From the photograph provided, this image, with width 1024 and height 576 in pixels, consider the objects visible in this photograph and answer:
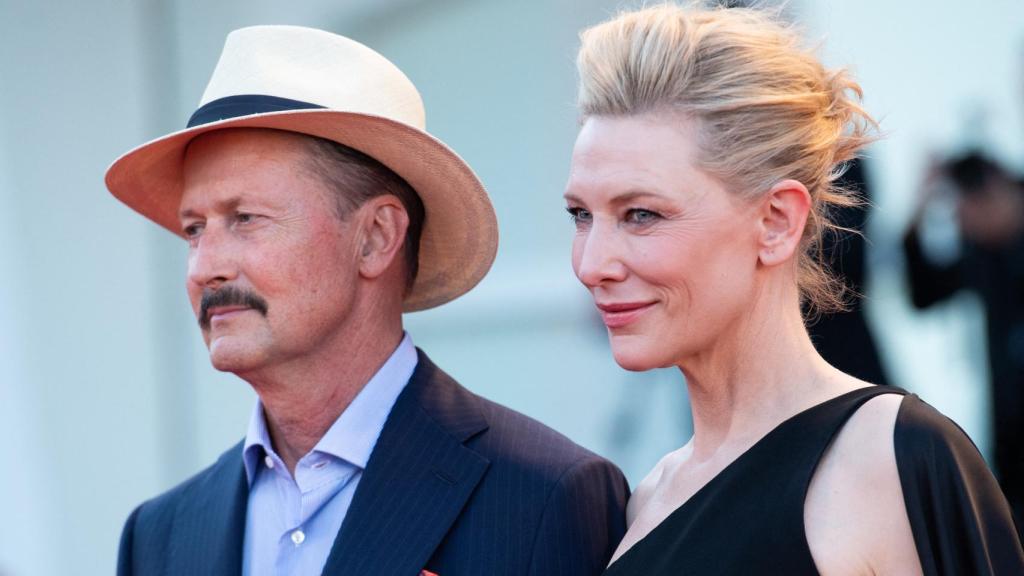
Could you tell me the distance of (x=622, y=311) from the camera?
230 centimetres

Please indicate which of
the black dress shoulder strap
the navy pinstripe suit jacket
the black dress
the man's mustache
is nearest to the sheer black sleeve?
the black dress

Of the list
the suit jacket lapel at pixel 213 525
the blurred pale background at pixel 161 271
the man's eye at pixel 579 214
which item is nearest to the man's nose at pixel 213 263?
the suit jacket lapel at pixel 213 525

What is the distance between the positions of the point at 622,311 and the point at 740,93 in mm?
422

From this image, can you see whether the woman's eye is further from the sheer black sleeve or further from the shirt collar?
the shirt collar

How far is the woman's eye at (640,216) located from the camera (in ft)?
7.39

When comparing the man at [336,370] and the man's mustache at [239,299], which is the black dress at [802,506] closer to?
Result: the man at [336,370]

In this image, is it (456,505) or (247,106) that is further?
(247,106)

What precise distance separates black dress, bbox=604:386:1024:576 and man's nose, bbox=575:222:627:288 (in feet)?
1.24

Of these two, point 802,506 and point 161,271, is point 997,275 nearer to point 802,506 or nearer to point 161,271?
point 802,506

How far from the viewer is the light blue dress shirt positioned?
272cm

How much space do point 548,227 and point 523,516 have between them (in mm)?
3113

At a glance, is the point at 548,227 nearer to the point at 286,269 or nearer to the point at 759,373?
the point at 286,269

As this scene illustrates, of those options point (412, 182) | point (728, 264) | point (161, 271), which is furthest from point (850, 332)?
point (161, 271)

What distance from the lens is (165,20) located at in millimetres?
6883
